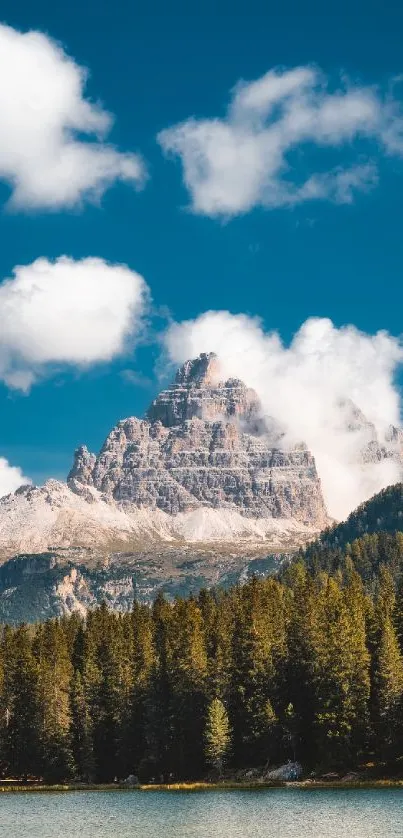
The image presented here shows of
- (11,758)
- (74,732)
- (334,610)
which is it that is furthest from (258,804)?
(11,758)

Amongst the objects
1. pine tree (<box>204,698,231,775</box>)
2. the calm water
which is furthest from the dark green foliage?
the calm water

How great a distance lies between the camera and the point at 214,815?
286 feet

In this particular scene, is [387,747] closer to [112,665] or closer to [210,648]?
[210,648]

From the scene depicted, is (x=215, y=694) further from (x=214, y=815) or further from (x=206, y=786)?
(x=214, y=815)

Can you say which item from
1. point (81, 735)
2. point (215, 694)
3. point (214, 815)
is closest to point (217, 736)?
point (215, 694)

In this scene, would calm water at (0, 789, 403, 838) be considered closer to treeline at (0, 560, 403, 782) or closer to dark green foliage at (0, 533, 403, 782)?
treeline at (0, 560, 403, 782)

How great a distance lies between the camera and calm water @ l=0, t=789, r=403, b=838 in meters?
78.3

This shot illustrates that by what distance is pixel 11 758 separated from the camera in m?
129

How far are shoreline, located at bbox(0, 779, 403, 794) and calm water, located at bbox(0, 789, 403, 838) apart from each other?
2.64 meters

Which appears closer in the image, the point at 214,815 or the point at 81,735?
the point at 214,815

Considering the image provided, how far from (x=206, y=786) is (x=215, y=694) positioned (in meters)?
10.2

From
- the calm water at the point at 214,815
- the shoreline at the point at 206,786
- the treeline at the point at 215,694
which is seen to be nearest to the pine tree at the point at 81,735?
the treeline at the point at 215,694

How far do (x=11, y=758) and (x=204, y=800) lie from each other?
3964 centimetres

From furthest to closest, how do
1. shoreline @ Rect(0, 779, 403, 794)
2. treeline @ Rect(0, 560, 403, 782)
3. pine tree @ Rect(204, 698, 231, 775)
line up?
pine tree @ Rect(204, 698, 231, 775)
treeline @ Rect(0, 560, 403, 782)
shoreline @ Rect(0, 779, 403, 794)
